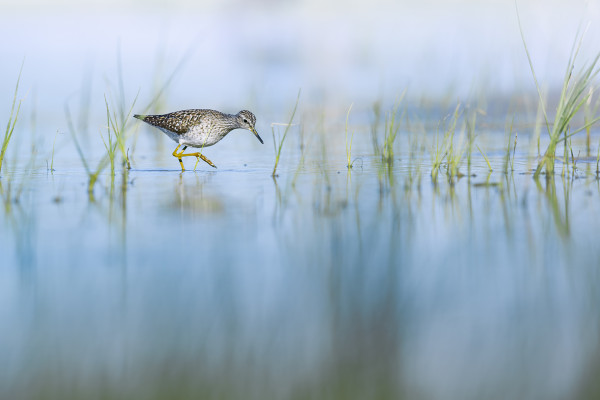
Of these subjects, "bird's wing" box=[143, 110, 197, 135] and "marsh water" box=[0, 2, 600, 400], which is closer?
"marsh water" box=[0, 2, 600, 400]

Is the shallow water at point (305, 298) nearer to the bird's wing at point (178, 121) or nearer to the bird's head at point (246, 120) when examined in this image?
the bird's wing at point (178, 121)

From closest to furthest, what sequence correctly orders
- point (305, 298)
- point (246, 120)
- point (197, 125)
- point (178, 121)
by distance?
point (305, 298) < point (197, 125) < point (178, 121) < point (246, 120)

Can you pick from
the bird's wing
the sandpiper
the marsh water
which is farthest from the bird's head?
the marsh water

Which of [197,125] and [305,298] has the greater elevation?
[197,125]

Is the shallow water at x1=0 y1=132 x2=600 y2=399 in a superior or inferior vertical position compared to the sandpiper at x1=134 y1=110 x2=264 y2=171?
inferior

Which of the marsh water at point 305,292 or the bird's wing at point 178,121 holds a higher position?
the bird's wing at point 178,121

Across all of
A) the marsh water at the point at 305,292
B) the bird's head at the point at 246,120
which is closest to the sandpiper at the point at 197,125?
the bird's head at the point at 246,120

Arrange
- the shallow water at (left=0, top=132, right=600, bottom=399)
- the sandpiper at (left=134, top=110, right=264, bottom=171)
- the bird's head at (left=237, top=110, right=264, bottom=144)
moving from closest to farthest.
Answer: the shallow water at (left=0, top=132, right=600, bottom=399) → the sandpiper at (left=134, top=110, right=264, bottom=171) → the bird's head at (left=237, top=110, right=264, bottom=144)

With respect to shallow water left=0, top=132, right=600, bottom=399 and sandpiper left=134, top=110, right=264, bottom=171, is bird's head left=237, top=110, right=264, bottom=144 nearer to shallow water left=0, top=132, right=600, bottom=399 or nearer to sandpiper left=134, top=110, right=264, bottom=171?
sandpiper left=134, top=110, right=264, bottom=171

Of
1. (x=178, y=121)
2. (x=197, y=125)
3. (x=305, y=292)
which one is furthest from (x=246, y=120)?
(x=305, y=292)

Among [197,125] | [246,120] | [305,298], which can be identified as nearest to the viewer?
[305,298]

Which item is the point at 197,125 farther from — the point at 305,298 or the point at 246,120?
the point at 305,298

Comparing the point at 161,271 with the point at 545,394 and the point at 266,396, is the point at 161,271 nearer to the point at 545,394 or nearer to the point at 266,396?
the point at 266,396

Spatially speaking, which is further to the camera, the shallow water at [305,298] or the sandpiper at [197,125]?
the sandpiper at [197,125]
